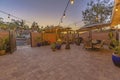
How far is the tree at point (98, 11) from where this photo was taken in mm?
18781

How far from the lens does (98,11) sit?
63.7ft

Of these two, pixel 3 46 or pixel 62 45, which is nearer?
pixel 3 46

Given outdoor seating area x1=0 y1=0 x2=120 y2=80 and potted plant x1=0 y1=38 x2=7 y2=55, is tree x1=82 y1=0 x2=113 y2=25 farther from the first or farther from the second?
potted plant x1=0 y1=38 x2=7 y2=55

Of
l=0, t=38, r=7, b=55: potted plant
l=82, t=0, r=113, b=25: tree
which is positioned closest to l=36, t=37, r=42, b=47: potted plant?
l=0, t=38, r=7, b=55: potted plant

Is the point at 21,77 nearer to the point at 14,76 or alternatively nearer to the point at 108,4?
the point at 14,76

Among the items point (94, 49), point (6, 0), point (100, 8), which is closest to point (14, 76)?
point (94, 49)

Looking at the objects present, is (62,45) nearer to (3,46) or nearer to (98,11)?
(3,46)

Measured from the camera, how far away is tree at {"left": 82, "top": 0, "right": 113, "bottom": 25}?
1878cm

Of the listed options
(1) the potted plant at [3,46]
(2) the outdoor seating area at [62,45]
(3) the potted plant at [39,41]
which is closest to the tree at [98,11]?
(2) the outdoor seating area at [62,45]

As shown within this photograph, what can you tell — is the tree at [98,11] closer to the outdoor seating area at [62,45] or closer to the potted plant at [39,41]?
the outdoor seating area at [62,45]

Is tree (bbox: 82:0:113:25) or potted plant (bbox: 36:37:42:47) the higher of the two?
tree (bbox: 82:0:113:25)

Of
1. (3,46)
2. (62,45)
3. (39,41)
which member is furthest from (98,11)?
(3,46)

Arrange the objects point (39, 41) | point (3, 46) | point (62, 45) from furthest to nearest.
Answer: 1. point (62, 45)
2. point (39, 41)
3. point (3, 46)

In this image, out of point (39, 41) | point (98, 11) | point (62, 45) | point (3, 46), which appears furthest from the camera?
point (98, 11)
